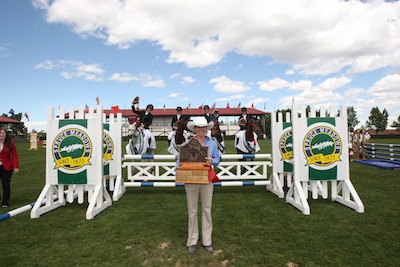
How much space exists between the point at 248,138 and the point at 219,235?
16.8 ft

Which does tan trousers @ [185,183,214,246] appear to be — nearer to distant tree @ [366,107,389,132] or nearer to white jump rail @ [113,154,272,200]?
white jump rail @ [113,154,272,200]

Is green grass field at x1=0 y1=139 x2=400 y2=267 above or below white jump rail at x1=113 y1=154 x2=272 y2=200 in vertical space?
below

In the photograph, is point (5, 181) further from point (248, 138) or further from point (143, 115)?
point (248, 138)

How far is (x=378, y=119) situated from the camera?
91.9 metres

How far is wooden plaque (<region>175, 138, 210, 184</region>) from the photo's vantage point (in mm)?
3576

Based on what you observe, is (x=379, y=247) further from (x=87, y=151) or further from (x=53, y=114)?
(x=53, y=114)

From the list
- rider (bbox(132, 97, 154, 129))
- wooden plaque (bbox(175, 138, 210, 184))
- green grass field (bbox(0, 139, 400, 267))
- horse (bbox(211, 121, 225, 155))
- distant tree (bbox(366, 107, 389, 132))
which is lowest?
green grass field (bbox(0, 139, 400, 267))

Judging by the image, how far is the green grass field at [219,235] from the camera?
11.4 feet

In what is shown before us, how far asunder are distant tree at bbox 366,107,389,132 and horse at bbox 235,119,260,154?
329 ft

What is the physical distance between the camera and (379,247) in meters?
3.73

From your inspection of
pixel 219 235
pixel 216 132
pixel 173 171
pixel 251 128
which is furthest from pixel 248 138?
pixel 219 235

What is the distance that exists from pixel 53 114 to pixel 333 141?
21.2 ft

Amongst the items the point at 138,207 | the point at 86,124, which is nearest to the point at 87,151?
the point at 86,124

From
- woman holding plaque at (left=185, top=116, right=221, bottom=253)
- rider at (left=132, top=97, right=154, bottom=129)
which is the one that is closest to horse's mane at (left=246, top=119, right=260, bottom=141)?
rider at (left=132, top=97, right=154, bottom=129)
